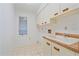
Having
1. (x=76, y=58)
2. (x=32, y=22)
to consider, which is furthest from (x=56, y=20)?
(x=76, y=58)

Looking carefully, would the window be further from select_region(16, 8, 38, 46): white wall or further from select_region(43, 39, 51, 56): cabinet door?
select_region(43, 39, 51, 56): cabinet door

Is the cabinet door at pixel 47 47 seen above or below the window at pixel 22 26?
below

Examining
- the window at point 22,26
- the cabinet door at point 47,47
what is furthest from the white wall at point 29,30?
the cabinet door at point 47,47

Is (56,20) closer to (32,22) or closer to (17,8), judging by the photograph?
(32,22)

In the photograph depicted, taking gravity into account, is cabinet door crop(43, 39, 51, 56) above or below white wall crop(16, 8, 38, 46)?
below

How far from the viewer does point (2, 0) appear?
1172mm

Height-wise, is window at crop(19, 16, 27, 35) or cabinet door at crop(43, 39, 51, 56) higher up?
window at crop(19, 16, 27, 35)

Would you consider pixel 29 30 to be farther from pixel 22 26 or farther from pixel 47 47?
pixel 47 47

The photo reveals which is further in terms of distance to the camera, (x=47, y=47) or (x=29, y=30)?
(x=47, y=47)

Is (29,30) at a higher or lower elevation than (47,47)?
higher

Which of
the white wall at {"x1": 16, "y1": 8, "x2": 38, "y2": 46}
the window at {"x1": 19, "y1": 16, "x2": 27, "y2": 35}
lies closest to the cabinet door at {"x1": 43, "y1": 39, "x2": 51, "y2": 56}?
the white wall at {"x1": 16, "y1": 8, "x2": 38, "y2": 46}

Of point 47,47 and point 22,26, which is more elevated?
point 22,26

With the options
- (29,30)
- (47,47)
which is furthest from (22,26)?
(47,47)

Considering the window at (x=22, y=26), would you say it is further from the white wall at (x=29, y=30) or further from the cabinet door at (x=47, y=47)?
the cabinet door at (x=47, y=47)
